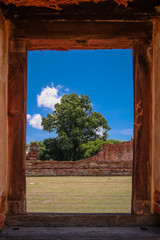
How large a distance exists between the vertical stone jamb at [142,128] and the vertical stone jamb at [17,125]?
126cm

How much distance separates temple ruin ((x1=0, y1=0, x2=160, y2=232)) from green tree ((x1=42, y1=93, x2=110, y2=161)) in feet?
70.3

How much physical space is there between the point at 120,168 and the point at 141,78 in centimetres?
1316

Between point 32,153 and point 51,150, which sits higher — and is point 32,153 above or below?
above

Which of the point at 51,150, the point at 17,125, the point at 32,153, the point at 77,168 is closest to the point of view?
the point at 17,125

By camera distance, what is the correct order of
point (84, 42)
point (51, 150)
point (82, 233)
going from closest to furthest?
point (82, 233), point (84, 42), point (51, 150)

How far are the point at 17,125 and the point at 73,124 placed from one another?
23463mm

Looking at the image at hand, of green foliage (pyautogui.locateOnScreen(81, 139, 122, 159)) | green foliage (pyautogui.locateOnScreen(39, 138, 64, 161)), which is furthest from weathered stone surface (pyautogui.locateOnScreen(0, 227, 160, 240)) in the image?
green foliage (pyautogui.locateOnScreen(39, 138, 64, 161))

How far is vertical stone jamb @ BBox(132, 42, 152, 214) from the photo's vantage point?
8.53 ft

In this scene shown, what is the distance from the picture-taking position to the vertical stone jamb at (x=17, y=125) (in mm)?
2590

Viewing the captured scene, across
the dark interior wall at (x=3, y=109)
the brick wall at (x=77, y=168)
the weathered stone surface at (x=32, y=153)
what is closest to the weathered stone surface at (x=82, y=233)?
the dark interior wall at (x=3, y=109)

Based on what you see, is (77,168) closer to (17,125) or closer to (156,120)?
(17,125)

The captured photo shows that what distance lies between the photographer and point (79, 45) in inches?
110

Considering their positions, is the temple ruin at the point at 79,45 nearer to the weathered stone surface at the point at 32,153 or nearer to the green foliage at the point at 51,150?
the weathered stone surface at the point at 32,153

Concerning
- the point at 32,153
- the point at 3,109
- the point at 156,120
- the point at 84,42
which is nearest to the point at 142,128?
the point at 156,120
